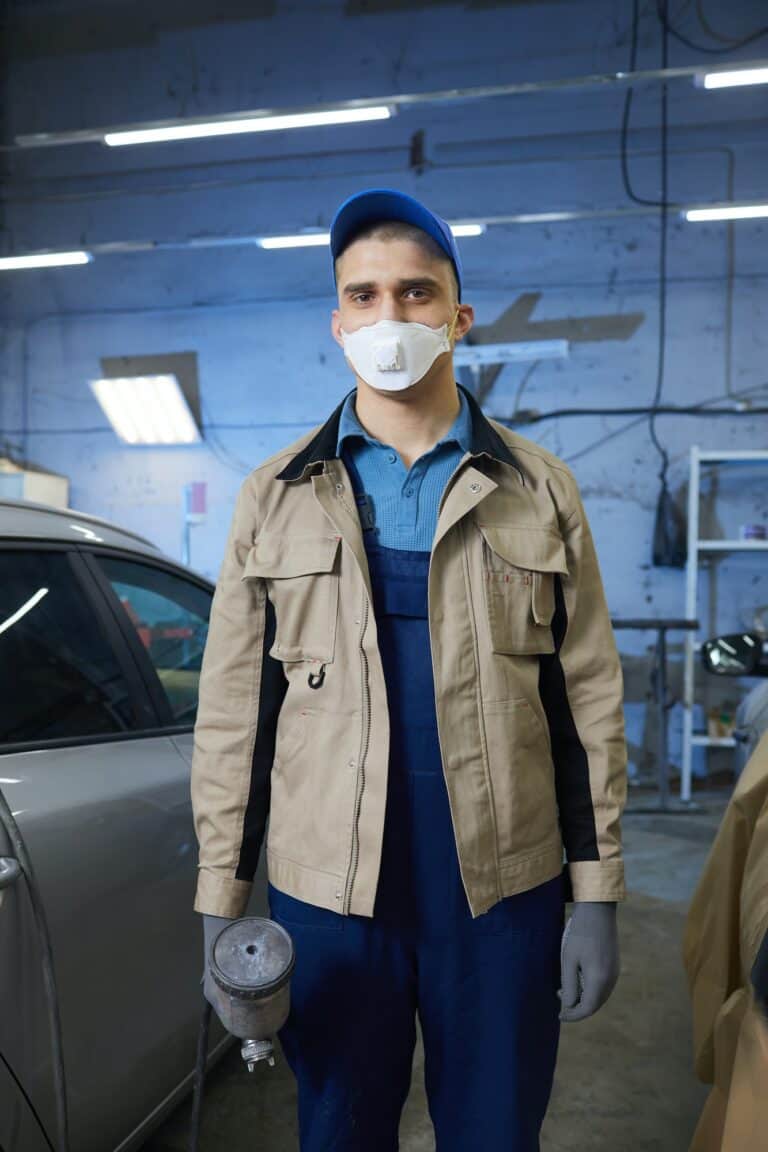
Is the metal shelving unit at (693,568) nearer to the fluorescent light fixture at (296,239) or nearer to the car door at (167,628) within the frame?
the fluorescent light fixture at (296,239)

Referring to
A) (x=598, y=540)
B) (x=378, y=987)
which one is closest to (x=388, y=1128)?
(x=378, y=987)

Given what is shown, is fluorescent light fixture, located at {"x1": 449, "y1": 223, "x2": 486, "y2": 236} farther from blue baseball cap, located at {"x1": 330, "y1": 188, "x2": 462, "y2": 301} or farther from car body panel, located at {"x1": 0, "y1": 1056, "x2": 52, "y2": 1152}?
car body panel, located at {"x1": 0, "y1": 1056, "x2": 52, "y2": 1152}

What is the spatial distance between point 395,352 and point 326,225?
5.12m

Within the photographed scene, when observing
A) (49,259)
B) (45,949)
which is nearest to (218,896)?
(45,949)

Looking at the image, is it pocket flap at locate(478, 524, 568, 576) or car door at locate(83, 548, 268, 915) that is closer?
pocket flap at locate(478, 524, 568, 576)

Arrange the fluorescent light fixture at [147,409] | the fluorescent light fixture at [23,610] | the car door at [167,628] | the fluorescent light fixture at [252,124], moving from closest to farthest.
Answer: the fluorescent light fixture at [23,610] < the car door at [167,628] < the fluorescent light fixture at [252,124] < the fluorescent light fixture at [147,409]

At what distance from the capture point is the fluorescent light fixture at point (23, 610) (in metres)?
1.46

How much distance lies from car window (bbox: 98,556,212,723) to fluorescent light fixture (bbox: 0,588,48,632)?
210mm

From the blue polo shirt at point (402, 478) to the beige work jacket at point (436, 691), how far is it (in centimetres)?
3

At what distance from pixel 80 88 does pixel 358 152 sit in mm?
2149

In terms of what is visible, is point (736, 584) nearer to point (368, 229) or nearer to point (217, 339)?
point (217, 339)

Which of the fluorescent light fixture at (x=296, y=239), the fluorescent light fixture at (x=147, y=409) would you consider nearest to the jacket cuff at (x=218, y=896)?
the fluorescent light fixture at (x=296, y=239)

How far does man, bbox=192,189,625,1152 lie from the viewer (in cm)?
115

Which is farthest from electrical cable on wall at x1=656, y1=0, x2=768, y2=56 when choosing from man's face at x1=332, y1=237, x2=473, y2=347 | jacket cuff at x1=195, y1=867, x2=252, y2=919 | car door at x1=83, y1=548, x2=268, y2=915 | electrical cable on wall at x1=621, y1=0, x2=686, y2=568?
jacket cuff at x1=195, y1=867, x2=252, y2=919
